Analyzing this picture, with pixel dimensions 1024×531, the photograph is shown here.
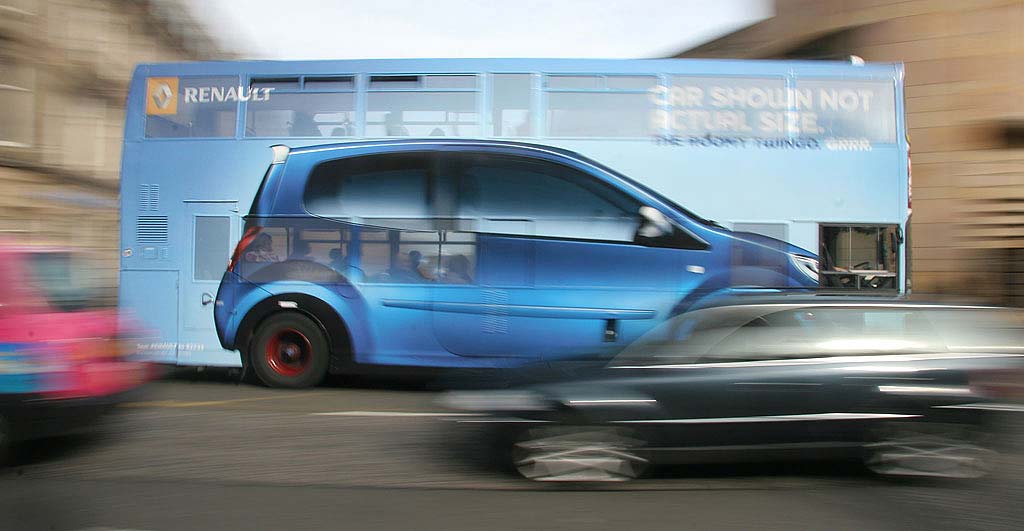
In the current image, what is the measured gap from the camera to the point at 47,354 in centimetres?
534

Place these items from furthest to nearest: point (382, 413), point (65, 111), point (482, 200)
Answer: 1. point (65, 111)
2. point (482, 200)
3. point (382, 413)

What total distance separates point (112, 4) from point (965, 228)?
18196 mm

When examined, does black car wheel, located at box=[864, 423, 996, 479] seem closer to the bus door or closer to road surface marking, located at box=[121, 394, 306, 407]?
road surface marking, located at box=[121, 394, 306, 407]

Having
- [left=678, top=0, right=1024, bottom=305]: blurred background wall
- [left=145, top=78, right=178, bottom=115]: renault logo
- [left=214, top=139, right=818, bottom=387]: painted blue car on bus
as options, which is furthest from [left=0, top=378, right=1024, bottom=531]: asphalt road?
[left=678, top=0, right=1024, bottom=305]: blurred background wall

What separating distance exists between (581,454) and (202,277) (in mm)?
5711

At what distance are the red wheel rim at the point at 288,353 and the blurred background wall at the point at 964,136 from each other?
31.1 feet

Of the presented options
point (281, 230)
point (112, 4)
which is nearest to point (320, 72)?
point (281, 230)

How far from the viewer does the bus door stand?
898cm

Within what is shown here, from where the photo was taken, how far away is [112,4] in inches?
723

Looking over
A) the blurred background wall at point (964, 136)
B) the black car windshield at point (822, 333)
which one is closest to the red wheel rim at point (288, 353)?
the black car windshield at point (822, 333)

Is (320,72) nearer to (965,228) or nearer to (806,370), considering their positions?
(806,370)

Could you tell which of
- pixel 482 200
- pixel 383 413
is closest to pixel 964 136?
pixel 482 200

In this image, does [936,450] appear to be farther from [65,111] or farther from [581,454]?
[65,111]

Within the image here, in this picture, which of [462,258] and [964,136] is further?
[964,136]
